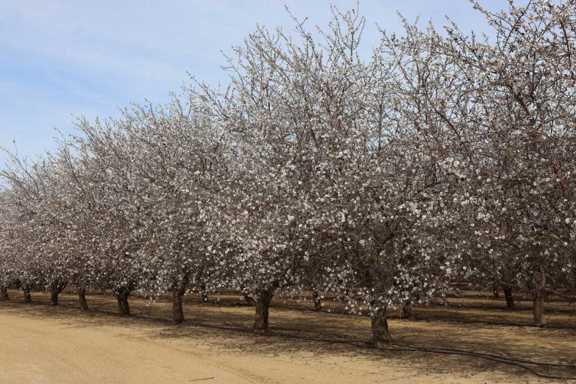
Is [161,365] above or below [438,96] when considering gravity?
below

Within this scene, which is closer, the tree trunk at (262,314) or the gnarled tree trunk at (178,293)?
the tree trunk at (262,314)

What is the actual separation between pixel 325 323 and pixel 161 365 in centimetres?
1373

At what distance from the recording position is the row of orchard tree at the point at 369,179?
14234mm

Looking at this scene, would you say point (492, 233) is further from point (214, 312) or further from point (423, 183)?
point (214, 312)

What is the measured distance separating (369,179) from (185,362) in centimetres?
723

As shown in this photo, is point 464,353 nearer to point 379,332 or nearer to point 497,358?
point 497,358

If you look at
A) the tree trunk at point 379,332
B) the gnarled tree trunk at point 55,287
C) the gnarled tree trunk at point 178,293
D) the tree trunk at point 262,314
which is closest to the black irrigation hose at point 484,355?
the tree trunk at point 379,332

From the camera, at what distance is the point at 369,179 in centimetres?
1702

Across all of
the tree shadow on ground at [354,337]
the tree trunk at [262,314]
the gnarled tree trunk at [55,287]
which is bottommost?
the tree shadow on ground at [354,337]

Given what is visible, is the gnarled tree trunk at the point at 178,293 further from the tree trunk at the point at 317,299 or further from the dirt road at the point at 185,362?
the tree trunk at the point at 317,299

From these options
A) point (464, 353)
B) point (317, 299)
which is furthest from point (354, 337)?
point (464, 353)

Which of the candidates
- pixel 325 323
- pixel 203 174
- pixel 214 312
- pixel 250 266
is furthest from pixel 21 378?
pixel 214 312

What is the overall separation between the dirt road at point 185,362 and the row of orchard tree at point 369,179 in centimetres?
188

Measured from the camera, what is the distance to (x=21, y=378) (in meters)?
16.0
